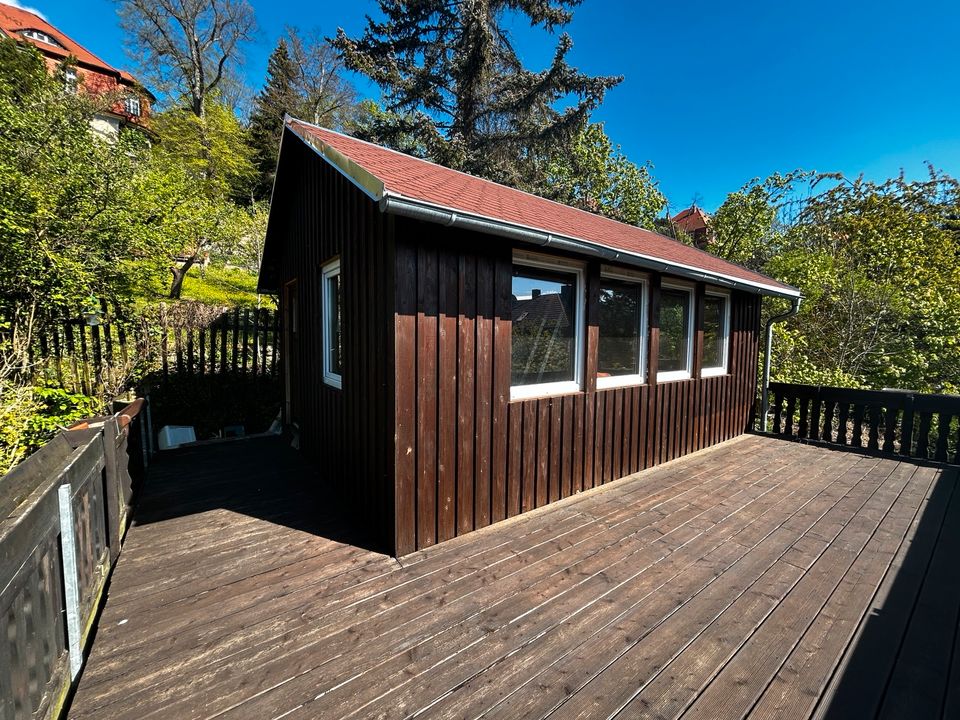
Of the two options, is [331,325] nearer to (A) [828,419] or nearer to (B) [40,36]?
(A) [828,419]

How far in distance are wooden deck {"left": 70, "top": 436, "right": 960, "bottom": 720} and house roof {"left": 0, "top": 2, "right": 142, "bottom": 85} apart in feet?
87.6

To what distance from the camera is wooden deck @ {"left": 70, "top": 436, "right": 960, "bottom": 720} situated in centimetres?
162

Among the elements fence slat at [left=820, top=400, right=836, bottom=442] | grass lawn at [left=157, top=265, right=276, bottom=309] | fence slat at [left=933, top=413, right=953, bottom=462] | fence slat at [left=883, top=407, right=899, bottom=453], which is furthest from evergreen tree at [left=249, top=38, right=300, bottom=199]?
fence slat at [left=933, top=413, right=953, bottom=462]

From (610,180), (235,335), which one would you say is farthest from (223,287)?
(610,180)

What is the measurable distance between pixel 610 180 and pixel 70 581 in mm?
15342

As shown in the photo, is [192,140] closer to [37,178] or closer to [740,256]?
[37,178]

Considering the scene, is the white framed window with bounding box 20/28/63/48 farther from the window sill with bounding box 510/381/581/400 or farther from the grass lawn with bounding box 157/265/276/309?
the window sill with bounding box 510/381/581/400

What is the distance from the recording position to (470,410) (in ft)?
9.55

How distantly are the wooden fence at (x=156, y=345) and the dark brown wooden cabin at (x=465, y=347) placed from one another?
5.86ft

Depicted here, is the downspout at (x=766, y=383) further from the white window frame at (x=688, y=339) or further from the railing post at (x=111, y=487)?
the railing post at (x=111, y=487)

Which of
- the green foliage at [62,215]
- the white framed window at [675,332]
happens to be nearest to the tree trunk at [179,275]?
the green foliage at [62,215]

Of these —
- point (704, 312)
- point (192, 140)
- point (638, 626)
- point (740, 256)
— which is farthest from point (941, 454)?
point (192, 140)

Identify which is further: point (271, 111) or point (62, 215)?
point (271, 111)

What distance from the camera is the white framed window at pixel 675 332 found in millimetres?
4492
